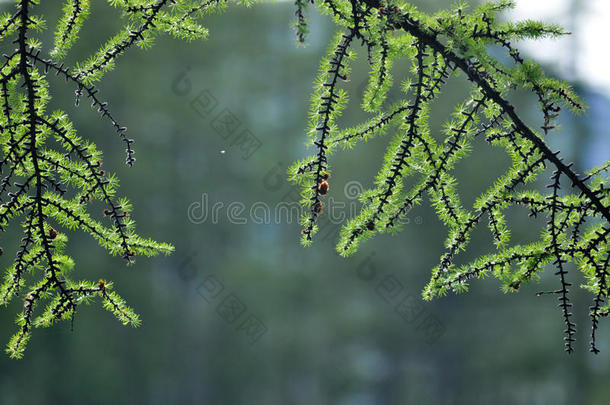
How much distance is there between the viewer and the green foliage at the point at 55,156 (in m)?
1.80

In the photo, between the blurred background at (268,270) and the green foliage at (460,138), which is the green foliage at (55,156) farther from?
the blurred background at (268,270)

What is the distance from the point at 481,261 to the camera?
1.90 m

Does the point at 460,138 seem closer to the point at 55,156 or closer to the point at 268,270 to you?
the point at 55,156

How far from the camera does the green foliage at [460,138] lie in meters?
1.74

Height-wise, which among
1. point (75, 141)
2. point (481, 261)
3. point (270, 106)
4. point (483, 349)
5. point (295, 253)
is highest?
point (270, 106)

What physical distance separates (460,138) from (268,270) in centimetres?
1255

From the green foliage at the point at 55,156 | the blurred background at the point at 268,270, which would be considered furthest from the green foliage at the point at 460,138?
the blurred background at the point at 268,270

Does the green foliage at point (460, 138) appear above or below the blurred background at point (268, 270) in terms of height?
below

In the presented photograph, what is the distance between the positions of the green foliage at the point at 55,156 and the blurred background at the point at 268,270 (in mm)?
10706

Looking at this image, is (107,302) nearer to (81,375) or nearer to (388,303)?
(81,375)

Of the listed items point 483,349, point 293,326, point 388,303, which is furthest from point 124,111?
point 483,349

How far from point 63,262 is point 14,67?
76cm

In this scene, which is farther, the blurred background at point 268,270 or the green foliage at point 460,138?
the blurred background at point 268,270

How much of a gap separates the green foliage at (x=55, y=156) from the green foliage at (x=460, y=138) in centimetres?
65
